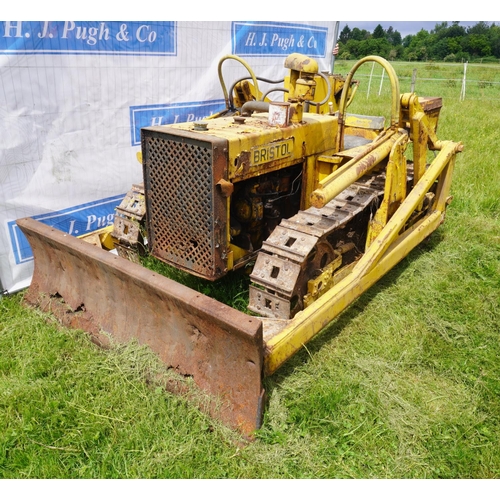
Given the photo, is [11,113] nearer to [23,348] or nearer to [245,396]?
[23,348]

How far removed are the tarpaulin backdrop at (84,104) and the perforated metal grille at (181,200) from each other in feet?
5.50

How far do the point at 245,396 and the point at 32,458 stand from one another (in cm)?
124

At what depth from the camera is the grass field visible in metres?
2.71

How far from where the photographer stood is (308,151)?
411 cm

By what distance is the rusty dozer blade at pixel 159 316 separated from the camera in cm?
284

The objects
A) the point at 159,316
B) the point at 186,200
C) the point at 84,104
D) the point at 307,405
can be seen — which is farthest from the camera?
the point at 84,104

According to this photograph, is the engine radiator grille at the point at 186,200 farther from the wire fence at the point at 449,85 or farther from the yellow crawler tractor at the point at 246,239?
the wire fence at the point at 449,85

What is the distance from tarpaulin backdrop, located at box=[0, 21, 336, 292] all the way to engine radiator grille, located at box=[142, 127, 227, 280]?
5.44 ft

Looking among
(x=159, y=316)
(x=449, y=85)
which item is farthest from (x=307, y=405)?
(x=449, y=85)

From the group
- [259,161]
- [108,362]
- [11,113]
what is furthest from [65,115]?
[108,362]

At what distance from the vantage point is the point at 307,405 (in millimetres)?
3086

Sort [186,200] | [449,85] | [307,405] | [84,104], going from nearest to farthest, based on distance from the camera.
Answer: [307,405] < [186,200] < [84,104] < [449,85]

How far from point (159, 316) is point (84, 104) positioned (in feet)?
9.30

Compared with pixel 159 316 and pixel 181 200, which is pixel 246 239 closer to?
pixel 181 200
